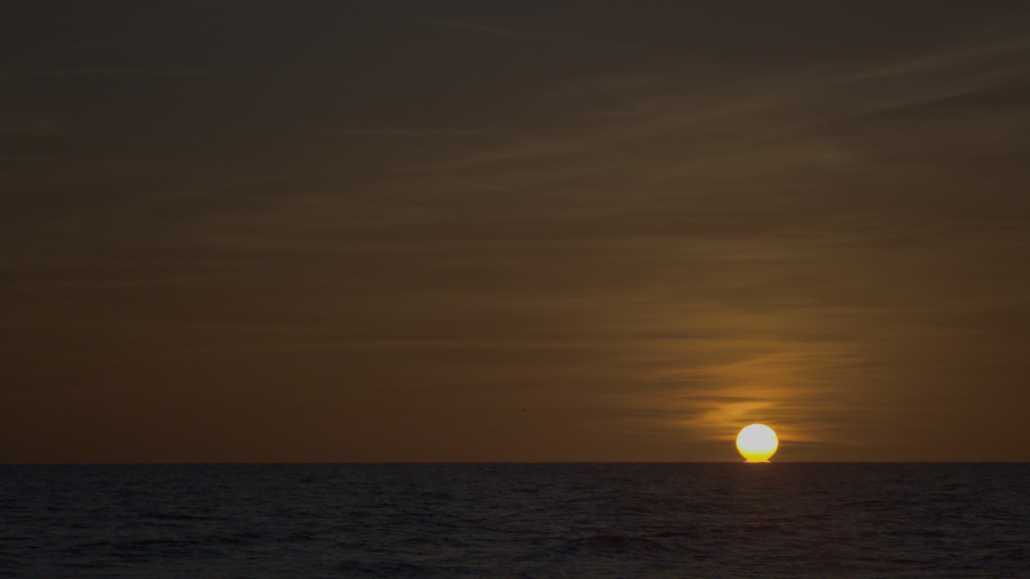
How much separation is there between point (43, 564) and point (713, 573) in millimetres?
23766

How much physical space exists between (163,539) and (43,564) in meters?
8.51

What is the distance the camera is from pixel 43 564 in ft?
120

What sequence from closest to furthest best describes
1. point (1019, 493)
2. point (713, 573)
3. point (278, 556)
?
point (713, 573) < point (278, 556) < point (1019, 493)

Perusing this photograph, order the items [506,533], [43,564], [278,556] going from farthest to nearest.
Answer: [506,533] < [278,556] < [43,564]

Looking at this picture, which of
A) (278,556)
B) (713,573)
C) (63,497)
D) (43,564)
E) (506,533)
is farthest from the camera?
(63,497)

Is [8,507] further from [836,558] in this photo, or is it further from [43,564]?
[836,558]

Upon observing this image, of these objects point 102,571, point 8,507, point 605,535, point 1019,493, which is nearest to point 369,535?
point 605,535

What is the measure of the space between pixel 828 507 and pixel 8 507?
54.9 meters

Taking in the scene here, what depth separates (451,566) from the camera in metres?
35.9

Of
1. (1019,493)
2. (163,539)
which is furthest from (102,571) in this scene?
(1019,493)

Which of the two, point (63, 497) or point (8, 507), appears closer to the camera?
point (8, 507)

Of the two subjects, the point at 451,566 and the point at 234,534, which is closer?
the point at 451,566

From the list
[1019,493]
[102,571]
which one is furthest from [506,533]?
[1019,493]

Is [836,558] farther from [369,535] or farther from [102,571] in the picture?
[102,571]
